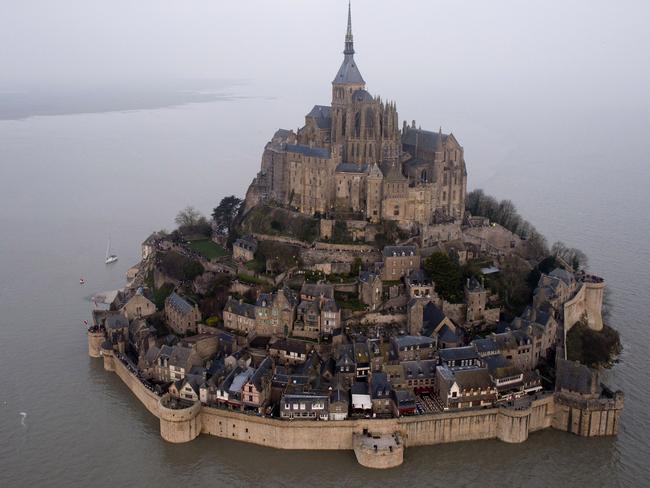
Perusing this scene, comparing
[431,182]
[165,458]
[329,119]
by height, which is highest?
[329,119]

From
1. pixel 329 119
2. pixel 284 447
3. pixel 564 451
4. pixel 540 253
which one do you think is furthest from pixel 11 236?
pixel 564 451

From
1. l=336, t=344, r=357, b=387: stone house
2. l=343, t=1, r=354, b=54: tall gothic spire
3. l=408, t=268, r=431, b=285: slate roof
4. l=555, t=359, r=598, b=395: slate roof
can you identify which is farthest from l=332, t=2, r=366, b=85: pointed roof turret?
l=555, t=359, r=598, b=395: slate roof

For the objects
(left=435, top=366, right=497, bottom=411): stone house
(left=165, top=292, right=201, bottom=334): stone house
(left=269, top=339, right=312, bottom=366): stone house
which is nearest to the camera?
(left=435, top=366, right=497, bottom=411): stone house

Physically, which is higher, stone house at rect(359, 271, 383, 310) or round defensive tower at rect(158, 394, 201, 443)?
stone house at rect(359, 271, 383, 310)

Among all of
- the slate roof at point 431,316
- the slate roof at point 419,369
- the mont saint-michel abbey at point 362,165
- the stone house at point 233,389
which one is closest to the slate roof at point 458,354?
the slate roof at point 419,369

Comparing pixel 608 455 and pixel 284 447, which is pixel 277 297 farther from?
pixel 608 455

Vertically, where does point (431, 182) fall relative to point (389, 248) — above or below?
above

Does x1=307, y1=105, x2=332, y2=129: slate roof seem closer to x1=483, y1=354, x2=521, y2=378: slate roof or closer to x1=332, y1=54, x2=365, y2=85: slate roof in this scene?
x1=332, y1=54, x2=365, y2=85: slate roof

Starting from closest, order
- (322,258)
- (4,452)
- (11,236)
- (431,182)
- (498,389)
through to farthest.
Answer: (4,452) < (498,389) < (322,258) < (431,182) < (11,236)
